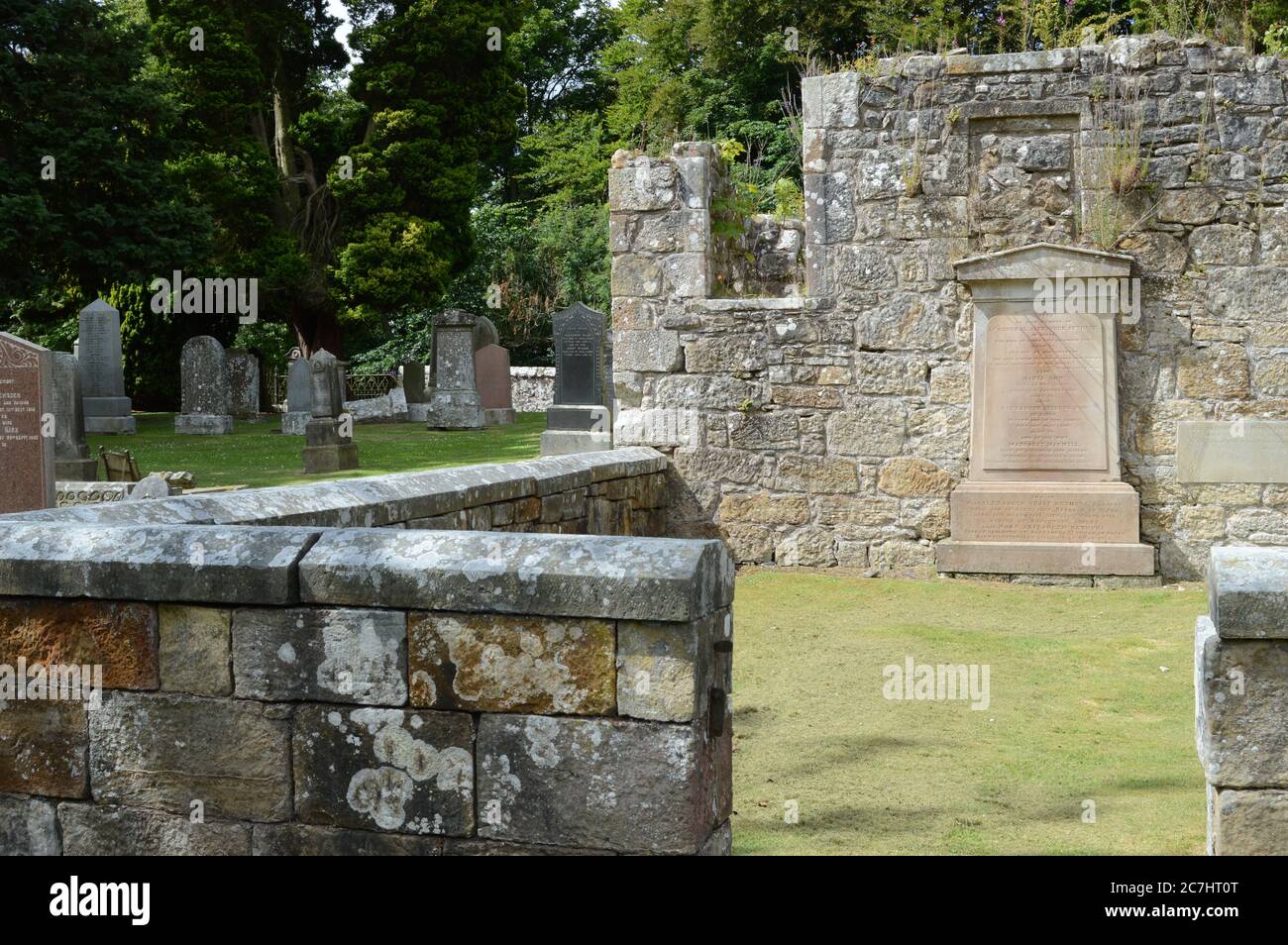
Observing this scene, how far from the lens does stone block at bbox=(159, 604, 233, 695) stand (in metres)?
3.04

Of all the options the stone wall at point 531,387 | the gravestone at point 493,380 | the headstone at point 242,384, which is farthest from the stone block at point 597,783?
the stone wall at point 531,387

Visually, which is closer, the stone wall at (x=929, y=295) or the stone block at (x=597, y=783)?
the stone block at (x=597, y=783)

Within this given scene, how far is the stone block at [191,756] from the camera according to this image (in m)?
3.00

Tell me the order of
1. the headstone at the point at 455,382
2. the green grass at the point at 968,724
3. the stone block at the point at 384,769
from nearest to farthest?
1. the stone block at the point at 384,769
2. the green grass at the point at 968,724
3. the headstone at the point at 455,382

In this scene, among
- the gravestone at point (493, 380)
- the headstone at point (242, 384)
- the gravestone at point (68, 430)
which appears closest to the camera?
the gravestone at point (68, 430)

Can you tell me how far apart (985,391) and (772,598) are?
6.60 feet

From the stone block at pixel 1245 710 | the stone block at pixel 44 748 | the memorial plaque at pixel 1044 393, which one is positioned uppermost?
the memorial plaque at pixel 1044 393

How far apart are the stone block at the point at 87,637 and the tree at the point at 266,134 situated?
21.3 m

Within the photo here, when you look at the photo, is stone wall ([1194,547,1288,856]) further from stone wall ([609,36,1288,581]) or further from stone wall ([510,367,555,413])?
stone wall ([510,367,555,413])

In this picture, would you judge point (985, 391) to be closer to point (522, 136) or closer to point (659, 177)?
point (659, 177)

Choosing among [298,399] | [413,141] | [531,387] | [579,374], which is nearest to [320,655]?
[579,374]

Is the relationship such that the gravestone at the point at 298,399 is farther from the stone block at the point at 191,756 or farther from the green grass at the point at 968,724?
the stone block at the point at 191,756

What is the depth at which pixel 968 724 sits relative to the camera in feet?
17.5

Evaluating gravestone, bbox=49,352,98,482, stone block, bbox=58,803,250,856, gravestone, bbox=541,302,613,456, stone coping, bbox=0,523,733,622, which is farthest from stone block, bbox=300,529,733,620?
gravestone, bbox=541,302,613,456
